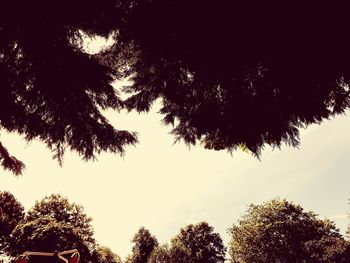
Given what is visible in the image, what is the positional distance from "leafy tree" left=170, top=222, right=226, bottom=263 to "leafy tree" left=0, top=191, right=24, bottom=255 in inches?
998

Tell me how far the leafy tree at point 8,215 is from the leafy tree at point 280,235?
3288cm

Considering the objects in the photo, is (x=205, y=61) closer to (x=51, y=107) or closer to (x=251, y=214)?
(x=51, y=107)

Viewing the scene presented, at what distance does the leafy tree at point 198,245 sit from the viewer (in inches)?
1917

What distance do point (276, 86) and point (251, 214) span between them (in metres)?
50.1

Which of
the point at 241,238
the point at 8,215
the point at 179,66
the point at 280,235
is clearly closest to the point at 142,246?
the point at 241,238

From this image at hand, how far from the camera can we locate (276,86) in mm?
3758

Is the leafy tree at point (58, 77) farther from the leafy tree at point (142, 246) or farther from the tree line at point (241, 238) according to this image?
the leafy tree at point (142, 246)

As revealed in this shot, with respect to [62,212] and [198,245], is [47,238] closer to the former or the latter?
[62,212]

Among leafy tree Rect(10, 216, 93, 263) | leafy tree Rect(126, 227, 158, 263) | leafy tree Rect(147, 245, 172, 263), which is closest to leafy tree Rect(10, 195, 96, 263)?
leafy tree Rect(10, 216, 93, 263)

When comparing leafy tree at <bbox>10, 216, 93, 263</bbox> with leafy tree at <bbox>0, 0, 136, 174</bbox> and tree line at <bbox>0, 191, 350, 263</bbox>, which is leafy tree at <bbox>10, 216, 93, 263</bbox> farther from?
leafy tree at <bbox>0, 0, 136, 174</bbox>

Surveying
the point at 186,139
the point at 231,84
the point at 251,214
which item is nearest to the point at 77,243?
the point at 186,139

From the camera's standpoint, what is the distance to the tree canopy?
10.2 feet

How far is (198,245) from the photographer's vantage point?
53094 mm

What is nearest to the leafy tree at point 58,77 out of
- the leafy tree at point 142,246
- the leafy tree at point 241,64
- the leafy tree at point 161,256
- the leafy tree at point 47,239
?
the leafy tree at point 241,64
